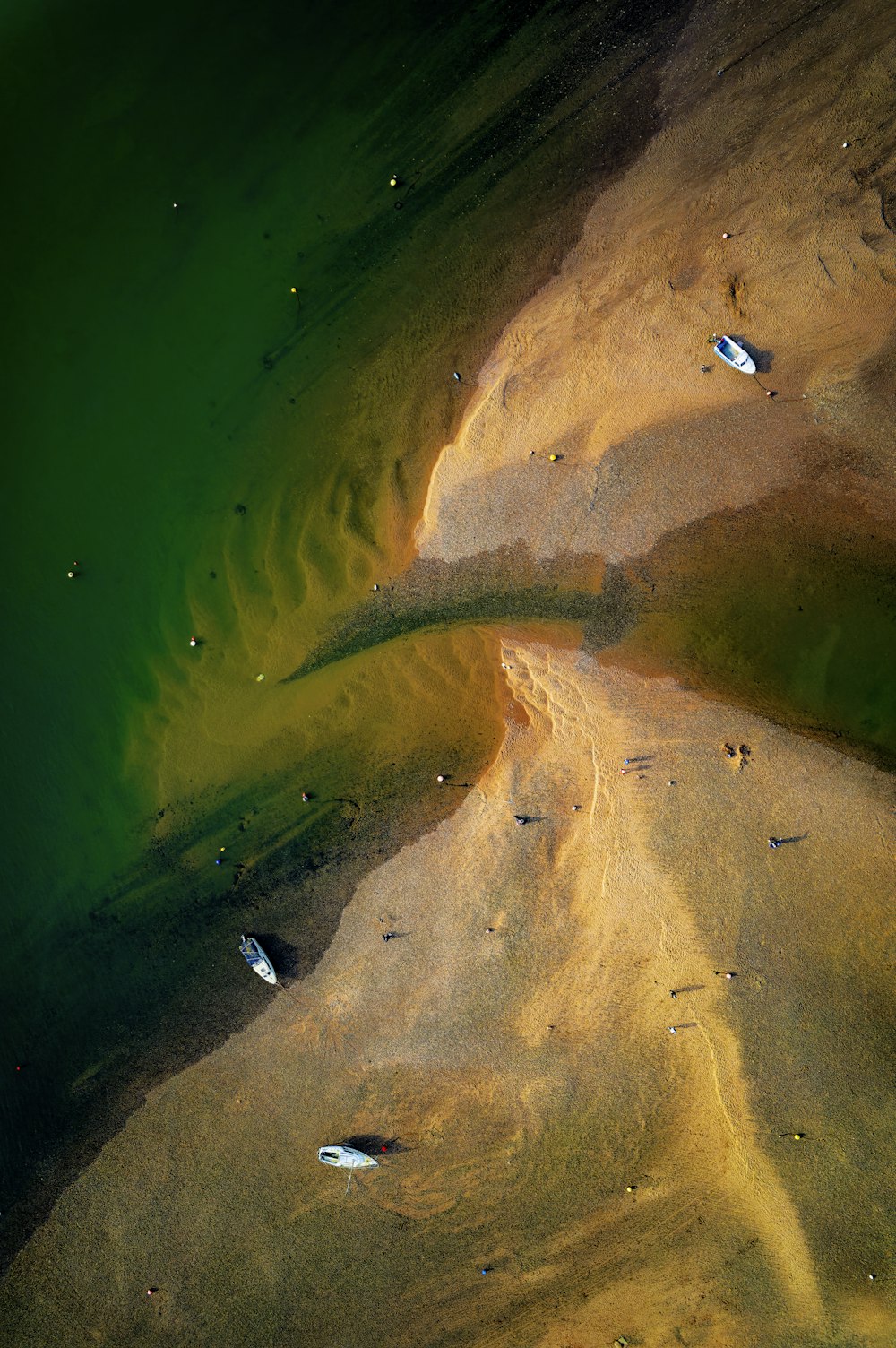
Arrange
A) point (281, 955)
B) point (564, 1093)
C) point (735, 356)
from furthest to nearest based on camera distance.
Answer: point (281, 955)
point (564, 1093)
point (735, 356)

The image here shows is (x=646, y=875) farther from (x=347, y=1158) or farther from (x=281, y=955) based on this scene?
(x=347, y=1158)

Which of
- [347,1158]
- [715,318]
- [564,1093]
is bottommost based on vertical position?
[564,1093]

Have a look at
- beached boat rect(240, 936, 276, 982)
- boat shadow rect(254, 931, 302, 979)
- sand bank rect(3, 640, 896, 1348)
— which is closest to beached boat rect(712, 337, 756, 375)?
sand bank rect(3, 640, 896, 1348)

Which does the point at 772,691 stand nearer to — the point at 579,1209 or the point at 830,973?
the point at 830,973

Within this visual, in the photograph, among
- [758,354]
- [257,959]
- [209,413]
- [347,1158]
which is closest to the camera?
[758,354]

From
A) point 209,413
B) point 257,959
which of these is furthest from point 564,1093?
point 209,413

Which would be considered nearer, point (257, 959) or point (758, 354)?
point (758, 354)

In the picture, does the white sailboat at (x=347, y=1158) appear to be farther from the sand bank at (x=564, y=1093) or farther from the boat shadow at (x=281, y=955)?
the boat shadow at (x=281, y=955)

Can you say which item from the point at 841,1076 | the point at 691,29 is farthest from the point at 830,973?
the point at 691,29
